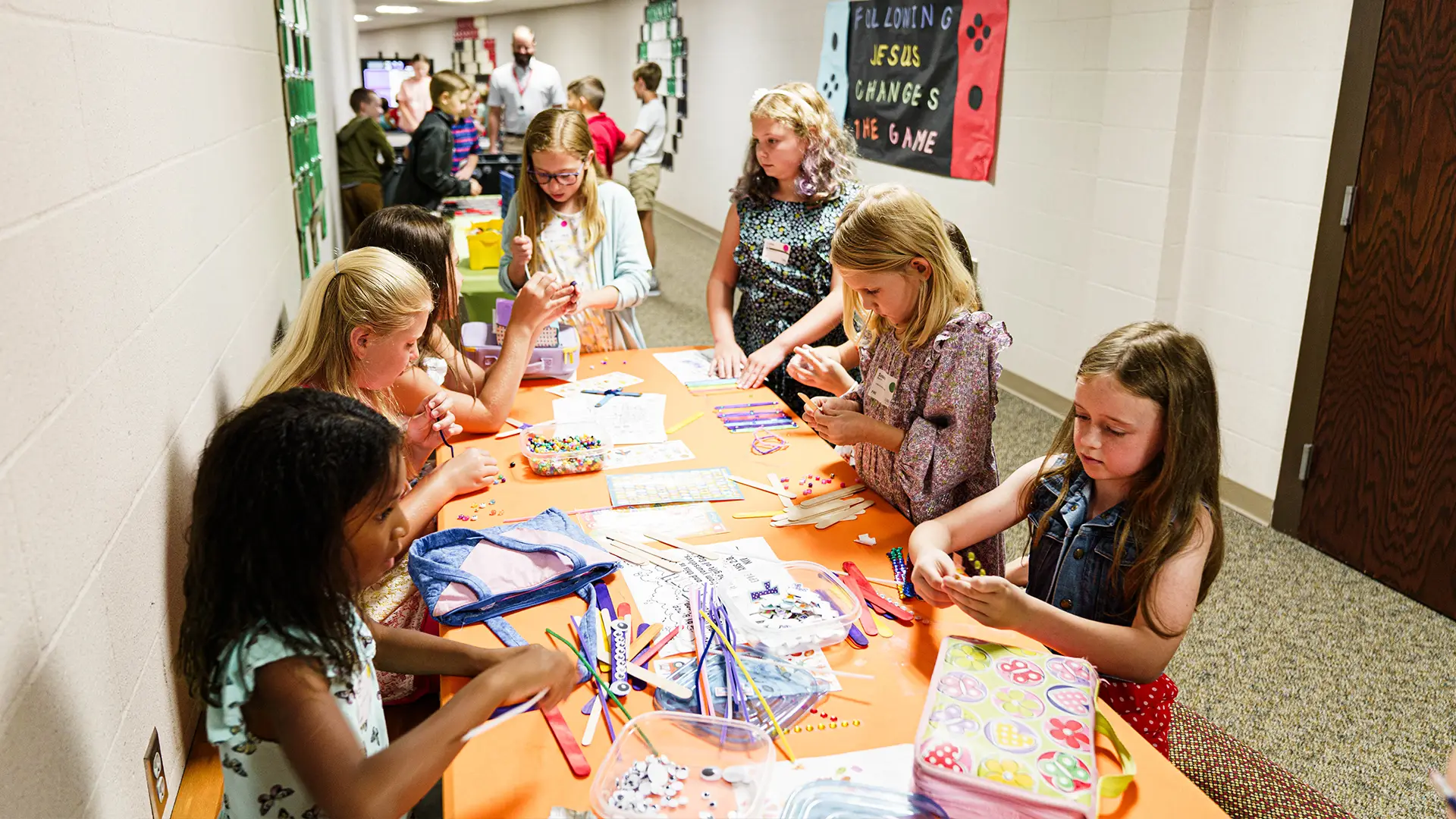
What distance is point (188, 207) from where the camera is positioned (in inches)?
72.1

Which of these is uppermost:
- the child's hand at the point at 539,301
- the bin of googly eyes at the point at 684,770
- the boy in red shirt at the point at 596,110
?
the boy in red shirt at the point at 596,110

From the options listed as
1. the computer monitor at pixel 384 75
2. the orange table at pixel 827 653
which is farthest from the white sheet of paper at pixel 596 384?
the computer monitor at pixel 384 75

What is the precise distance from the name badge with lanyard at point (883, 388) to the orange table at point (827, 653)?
18 cm

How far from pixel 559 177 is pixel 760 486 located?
1324 millimetres

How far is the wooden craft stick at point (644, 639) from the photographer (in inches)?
55.5

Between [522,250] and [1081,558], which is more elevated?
[522,250]

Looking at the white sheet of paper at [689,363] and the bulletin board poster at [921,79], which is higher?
the bulletin board poster at [921,79]

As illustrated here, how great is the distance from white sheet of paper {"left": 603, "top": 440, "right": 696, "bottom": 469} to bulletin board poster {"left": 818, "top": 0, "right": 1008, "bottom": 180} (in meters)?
3.44

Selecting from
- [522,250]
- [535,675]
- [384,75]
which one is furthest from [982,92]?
[384,75]

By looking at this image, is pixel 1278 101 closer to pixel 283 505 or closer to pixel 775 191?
pixel 775 191

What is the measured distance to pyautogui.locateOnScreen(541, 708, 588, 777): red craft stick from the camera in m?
1.17

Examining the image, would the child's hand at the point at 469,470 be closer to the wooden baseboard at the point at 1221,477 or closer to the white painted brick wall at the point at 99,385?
the white painted brick wall at the point at 99,385

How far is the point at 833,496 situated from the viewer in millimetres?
1945

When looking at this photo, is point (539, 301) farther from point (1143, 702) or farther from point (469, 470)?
point (1143, 702)
